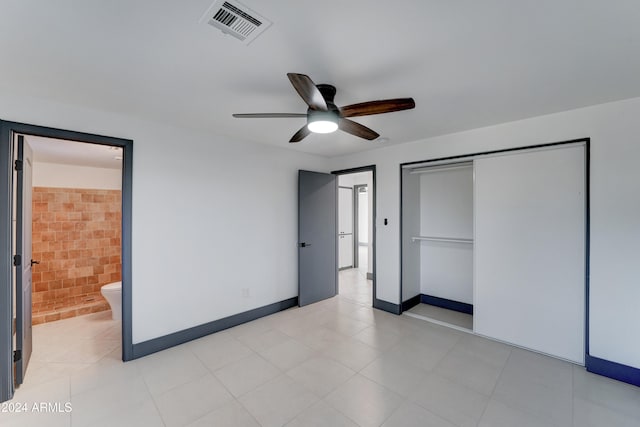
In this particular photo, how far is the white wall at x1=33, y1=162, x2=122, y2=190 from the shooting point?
419 centimetres

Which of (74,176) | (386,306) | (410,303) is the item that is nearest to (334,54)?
(386,306)

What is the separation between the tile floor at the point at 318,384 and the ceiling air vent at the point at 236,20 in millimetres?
2483

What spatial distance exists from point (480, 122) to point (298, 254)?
2.94 metres

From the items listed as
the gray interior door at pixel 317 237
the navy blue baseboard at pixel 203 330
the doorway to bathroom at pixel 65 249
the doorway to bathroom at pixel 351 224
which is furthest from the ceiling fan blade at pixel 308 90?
the doorway to bathroom at pixel 351 224

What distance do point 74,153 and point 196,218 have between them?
2033mm

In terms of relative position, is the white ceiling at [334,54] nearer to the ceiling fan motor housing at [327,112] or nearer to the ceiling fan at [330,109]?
the ceiling fan motor housing at [327,112]

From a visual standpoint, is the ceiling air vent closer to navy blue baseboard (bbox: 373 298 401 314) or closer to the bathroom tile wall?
navy blue baseboard (bbox: 373 298 401 314)

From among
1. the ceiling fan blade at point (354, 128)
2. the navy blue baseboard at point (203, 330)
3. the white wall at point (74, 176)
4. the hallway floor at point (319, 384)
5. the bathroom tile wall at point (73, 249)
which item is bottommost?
the hallway floor at point (319, 384)

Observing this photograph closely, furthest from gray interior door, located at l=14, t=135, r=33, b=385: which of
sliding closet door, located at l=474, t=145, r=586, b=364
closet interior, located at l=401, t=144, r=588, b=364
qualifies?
sliding closet door, located at l=474, t=145, r=586, b=364

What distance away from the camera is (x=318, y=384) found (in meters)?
2.33

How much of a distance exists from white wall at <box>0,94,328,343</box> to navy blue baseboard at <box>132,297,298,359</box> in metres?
0.06

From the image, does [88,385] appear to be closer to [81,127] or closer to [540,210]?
[81,127]

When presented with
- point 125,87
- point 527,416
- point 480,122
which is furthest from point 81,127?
point 527,416

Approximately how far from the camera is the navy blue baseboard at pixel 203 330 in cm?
284
